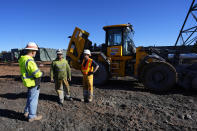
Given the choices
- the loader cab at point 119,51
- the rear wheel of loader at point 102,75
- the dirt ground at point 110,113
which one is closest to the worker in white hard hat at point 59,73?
the dirt ground at point 110,113

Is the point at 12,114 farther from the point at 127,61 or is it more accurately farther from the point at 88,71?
the point at 127,61

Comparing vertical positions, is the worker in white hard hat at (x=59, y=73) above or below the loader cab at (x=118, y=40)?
below

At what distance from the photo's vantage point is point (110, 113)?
373 cm

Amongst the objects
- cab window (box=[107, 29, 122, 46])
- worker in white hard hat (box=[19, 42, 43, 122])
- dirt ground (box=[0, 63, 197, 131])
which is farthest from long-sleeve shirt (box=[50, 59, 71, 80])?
cab window (box=[107, 29, 122, 46])

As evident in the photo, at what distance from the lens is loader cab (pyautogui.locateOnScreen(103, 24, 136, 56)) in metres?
6.75

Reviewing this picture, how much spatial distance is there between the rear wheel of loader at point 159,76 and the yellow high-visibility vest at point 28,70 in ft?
13.8

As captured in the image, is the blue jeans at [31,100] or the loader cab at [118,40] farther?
the loader cab at [118,40]

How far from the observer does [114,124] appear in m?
3.18

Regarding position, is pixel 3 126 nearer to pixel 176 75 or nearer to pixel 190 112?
pixel 190 112

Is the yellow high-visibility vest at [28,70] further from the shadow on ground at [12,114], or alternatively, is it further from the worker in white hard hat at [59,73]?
the worker in white hard hat at [59,73]

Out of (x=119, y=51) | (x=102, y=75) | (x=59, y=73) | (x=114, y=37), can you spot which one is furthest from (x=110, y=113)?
(x=114, y=37)

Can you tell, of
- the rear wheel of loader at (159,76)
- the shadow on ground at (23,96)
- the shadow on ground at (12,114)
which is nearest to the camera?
the shadow on ground at (12,114)

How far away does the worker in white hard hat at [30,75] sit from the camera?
3059 mm

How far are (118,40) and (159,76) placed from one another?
8.22ft
